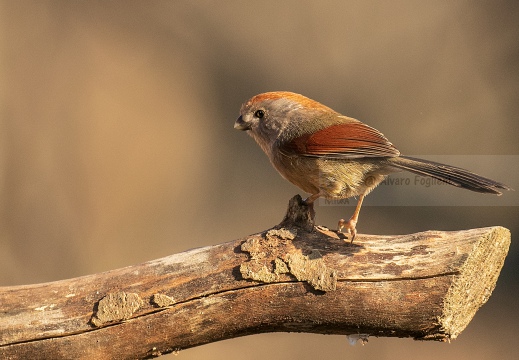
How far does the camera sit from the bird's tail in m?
3.97

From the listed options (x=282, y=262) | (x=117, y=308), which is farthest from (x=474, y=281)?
(x=117, y=308)

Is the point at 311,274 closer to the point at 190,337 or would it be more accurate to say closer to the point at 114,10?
the point at 190,337

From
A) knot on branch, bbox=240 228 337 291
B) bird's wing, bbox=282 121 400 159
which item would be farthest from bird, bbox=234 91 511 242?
knot on branch, bbox=240 228 337 291

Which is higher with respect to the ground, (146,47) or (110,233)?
(146,47)

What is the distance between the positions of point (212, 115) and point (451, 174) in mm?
5889

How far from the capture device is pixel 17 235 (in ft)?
28.0

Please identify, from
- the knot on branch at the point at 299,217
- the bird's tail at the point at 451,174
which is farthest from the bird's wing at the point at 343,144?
the knot on branch at the point at 299,217

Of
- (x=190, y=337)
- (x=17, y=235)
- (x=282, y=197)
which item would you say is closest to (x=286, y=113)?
(x=190, y=337)

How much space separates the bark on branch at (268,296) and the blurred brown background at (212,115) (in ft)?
15.2

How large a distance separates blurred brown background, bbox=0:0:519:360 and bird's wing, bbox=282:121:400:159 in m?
4.24

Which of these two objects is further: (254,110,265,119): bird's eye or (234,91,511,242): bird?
(254,110,265,119): bird's eye

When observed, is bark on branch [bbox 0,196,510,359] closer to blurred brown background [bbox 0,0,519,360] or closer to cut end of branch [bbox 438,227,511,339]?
cut end of branch [bbox 438,227,511,339]

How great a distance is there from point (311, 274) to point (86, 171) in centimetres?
592

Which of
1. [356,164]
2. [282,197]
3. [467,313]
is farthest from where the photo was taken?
[282,197]
